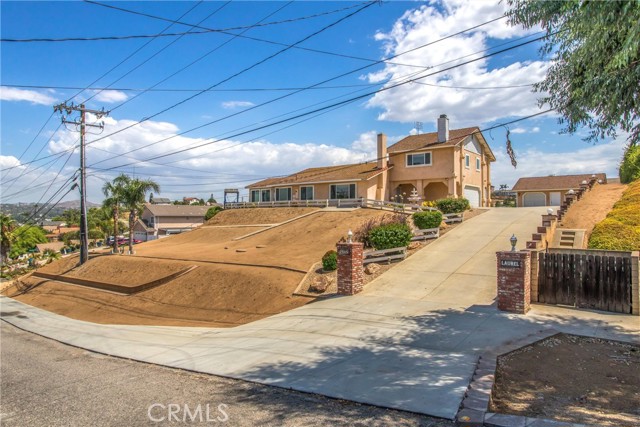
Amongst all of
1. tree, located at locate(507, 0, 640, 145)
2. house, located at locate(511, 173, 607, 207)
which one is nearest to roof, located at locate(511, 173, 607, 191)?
house, located at locate(511, 173, 607, 207)

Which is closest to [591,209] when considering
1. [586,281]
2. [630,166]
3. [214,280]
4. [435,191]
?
[586,281]

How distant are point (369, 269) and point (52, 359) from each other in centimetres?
1101

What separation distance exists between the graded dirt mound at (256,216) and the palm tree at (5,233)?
22.2m

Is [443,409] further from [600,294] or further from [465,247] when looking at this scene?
[465,247]

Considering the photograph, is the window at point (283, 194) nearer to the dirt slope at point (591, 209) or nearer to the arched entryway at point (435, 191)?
the arched entryway at point (435, 191)

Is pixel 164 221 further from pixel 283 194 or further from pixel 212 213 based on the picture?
pixel 283 194

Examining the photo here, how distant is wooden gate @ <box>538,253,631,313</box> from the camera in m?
10.0

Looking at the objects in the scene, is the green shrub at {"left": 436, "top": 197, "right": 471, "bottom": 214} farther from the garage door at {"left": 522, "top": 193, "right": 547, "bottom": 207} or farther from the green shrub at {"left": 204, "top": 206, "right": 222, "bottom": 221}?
the green shrub at {"left": 204, "top": 206, "right": 222, "bottom": 221}

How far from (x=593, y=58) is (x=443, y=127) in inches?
1141

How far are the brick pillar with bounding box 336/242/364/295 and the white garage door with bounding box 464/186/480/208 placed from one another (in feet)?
86.0

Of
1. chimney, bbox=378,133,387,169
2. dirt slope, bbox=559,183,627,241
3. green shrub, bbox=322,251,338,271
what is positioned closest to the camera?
green shrub, bbox=322,251,338,271

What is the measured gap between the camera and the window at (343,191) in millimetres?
37781

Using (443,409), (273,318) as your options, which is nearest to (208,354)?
(273,318)

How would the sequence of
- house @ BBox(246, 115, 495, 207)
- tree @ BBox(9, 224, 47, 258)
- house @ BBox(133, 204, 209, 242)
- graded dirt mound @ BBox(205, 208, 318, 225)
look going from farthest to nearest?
house @ BBox(133, 204, 209, 242), tree @ BBox(9, 224, 47, 258), graded dirt mound @ BBox(205, 208, 318, 225), house @ BBox(246, 115, 495, 207)
